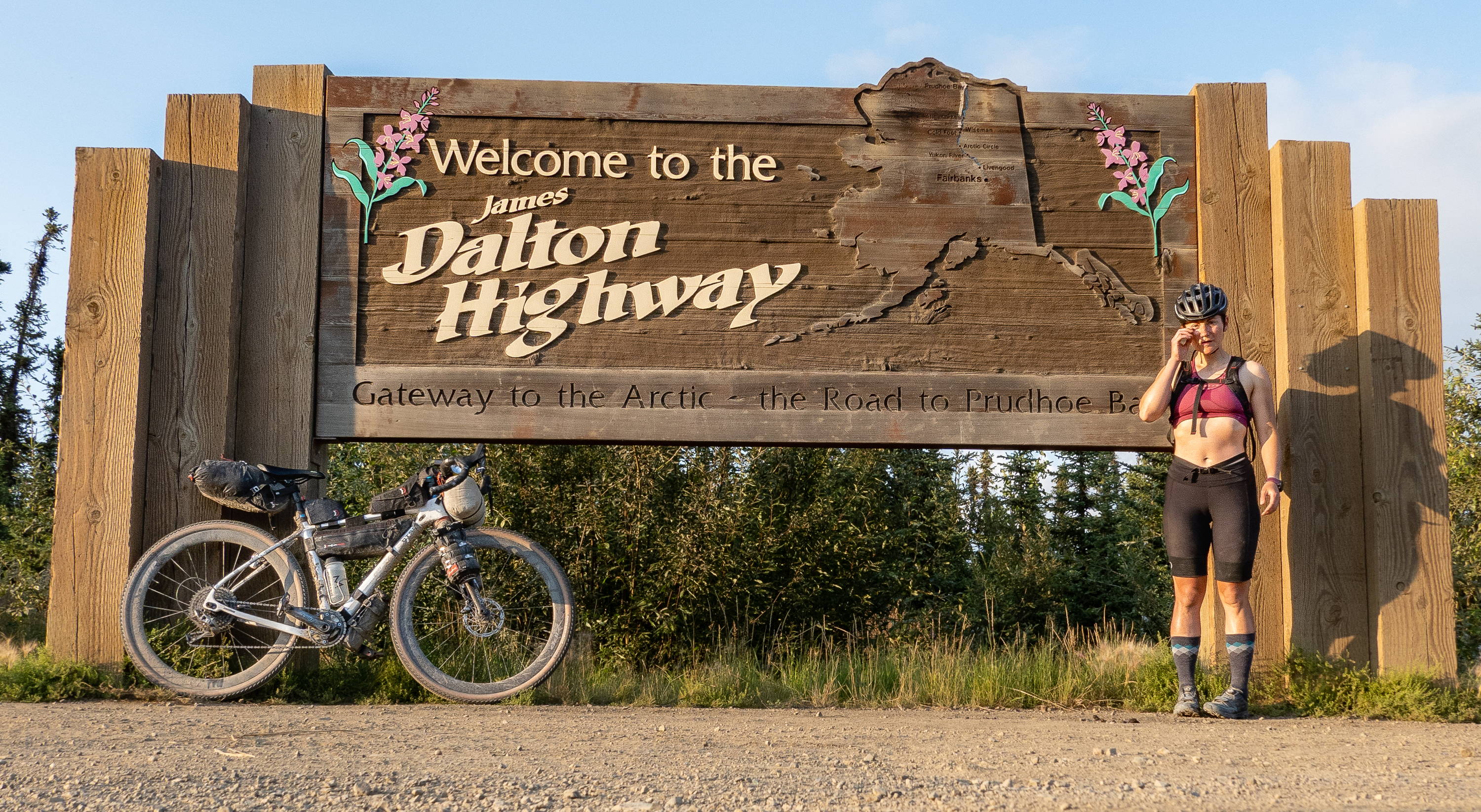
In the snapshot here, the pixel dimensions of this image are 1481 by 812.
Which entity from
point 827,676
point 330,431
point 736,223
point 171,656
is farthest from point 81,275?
point 827,676

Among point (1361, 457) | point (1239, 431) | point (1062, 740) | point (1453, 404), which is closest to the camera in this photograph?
point (1062, 740)

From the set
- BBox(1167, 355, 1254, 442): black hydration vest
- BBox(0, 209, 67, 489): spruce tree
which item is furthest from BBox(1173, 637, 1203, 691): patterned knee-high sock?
BBox(0, 209, 67, 489): spruce tree

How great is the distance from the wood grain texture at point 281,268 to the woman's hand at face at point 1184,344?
4393mm

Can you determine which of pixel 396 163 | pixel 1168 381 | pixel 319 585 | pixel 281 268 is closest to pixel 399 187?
pixel 396 163

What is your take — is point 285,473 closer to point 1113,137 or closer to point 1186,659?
point 1186,659

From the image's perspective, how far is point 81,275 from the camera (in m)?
5.48

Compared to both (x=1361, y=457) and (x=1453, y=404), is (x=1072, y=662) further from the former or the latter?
(x=1453, y=404)

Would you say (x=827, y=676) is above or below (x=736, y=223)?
below

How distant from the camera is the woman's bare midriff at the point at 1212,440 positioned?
522cm

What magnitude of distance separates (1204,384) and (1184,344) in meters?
0.22

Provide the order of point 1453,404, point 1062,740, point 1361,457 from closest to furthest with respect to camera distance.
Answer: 1. point 1062,740
2. point 1361,457
3. point 1453,404

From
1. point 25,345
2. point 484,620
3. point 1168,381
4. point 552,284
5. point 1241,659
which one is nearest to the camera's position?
point 484,620

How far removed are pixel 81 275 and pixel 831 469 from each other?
924 cm

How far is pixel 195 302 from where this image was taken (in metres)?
5.60
